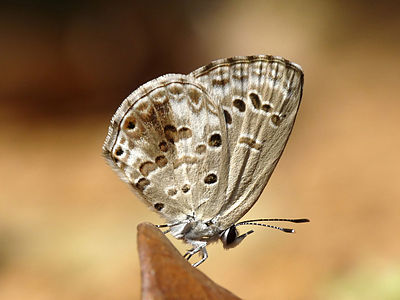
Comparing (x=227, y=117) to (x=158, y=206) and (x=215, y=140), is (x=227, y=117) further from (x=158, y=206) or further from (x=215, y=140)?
(x=158, y=206)

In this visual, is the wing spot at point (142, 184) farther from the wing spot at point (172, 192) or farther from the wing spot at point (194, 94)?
the wing spot at point (194, 94)

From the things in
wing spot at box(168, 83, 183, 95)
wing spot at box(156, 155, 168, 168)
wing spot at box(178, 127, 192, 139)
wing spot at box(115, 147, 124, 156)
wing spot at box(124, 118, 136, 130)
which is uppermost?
wing spot at box(168, 83, 183, 95)

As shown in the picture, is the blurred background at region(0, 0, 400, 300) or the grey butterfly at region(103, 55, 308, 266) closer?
the grey butterfly at region(103, 55, 308, 266)

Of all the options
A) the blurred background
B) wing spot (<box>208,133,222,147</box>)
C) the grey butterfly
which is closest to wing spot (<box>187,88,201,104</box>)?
the grey butterfly

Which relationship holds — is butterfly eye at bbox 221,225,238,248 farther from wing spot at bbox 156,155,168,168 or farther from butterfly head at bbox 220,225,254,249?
wing spot at bbox 156,155,168,168
